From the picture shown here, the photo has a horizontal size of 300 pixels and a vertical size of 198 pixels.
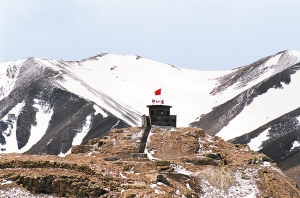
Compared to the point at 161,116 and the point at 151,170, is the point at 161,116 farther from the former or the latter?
the point at 151,170

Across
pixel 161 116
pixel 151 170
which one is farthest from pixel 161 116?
pixel 151 170

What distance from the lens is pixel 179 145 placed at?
81188mm

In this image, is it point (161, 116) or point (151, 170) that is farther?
point (161, 116)

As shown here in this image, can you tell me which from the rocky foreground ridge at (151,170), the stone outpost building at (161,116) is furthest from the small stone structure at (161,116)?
the rocky foreground ridge at (151,170)

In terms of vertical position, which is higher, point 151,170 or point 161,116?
point 161,116

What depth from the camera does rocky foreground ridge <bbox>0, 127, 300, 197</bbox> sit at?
56531 mm

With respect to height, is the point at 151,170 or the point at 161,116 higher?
the point at 161,116

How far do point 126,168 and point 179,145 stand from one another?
669 inches

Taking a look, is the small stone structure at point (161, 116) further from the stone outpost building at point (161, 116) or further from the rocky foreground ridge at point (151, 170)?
the rocky foreground ridge at point (151, 170)

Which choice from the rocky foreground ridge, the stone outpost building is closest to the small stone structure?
the stone outpost building

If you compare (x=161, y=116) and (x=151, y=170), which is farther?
(x=161, y=116)

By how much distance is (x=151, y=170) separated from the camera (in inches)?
2584

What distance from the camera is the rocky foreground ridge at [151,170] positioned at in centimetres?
5653

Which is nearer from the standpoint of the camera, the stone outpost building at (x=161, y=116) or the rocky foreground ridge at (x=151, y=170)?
the rocky foreground ridge at (x=151, y=170)
